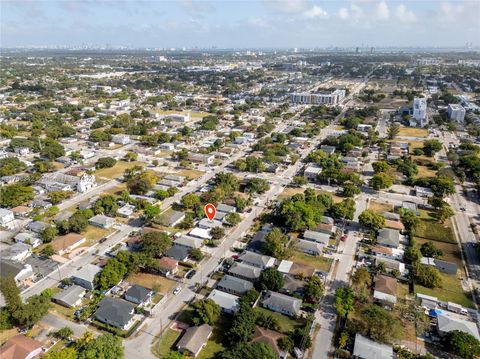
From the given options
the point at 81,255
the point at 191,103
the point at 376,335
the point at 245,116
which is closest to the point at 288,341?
the point at 376,335

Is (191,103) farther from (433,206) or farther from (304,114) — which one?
(433,206)

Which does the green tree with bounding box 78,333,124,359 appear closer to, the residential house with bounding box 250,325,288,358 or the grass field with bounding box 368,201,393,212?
the residential house with bounding box 250,325,288,358

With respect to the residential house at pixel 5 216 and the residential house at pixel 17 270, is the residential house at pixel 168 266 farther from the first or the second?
the residential house at pixel 5 216

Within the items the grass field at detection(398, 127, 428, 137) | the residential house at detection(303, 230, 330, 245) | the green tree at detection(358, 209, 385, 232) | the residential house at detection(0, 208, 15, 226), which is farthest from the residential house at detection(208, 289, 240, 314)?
the grass field at detection(398, 127, 428, 137)

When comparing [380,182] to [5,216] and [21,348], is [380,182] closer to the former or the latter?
[21,348]

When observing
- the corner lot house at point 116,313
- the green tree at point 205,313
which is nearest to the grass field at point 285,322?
the green tree at point 205,313

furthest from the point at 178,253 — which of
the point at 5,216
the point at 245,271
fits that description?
the point at 5,216
